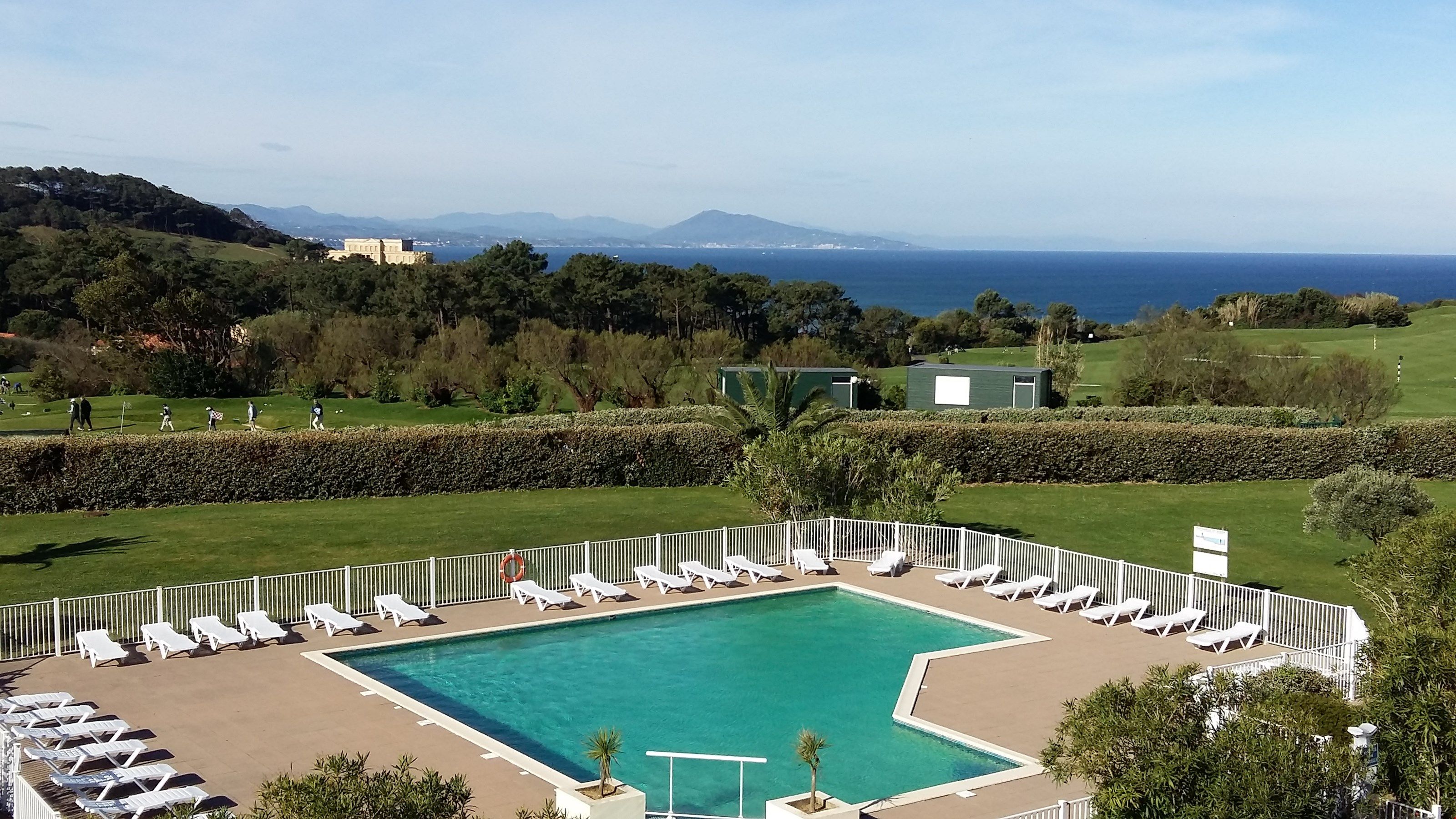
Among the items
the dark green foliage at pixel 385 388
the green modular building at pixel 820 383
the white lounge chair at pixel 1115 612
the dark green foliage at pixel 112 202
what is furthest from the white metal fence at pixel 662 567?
the dark green foliage at pixel 112 202

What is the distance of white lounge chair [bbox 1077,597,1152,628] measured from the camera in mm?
20234

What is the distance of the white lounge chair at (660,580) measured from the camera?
22.5 meters

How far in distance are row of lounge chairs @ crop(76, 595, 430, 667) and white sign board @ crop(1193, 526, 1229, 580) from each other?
12828 millimetres

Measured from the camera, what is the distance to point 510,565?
72.0ft

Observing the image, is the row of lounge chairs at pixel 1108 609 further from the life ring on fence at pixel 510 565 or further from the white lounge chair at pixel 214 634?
the white lounge chair at pixel 214 634

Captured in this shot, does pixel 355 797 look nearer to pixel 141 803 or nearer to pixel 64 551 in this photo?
pixel 141 803

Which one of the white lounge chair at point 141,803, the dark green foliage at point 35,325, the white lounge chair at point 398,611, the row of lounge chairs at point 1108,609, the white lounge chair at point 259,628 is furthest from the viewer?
the dark green foliage at point 35,325

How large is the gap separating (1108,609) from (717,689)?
22.6 feet

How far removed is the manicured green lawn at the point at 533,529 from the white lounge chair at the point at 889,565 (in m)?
4.46

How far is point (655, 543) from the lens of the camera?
2373 centimetres

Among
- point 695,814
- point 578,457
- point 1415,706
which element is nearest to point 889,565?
point 695,814

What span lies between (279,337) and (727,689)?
146 ft

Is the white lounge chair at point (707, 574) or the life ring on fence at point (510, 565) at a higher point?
the life ring on fence at point (510, 565)

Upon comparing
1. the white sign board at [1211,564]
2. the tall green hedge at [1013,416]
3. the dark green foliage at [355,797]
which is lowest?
the white sign board at [1211,564]
